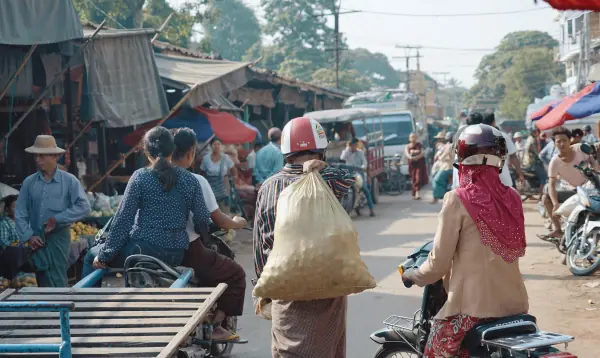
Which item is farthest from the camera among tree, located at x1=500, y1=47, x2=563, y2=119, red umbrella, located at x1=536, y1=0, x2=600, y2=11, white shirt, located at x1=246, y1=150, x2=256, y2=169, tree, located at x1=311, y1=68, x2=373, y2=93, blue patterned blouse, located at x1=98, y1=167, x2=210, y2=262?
tree, located at x1=500, y1=47, x2=563, y2=119

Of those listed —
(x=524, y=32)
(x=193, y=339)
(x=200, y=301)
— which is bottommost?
(x=193, y=339)

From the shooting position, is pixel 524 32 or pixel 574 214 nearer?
pixel 574 214

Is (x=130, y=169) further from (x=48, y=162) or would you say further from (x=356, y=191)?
(x=48, y=162)

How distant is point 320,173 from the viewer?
4.26m

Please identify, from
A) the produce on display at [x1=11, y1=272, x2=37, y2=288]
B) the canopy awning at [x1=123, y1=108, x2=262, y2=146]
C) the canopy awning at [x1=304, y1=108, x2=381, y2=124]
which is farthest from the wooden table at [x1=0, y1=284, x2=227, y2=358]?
the canopy awning at [x1=304, y1=108, x2=381, y2=124]

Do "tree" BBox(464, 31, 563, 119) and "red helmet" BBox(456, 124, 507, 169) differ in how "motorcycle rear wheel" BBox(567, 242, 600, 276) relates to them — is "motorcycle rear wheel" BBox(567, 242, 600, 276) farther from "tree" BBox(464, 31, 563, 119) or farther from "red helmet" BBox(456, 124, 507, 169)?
"tree" BBox(464, 31, 563, 119)

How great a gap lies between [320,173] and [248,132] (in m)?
10.3

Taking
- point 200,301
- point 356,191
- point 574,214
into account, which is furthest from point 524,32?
point 200,301

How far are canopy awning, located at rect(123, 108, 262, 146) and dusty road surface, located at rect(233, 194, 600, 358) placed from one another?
5.99ft

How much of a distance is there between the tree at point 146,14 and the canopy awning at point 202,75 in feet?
30.6

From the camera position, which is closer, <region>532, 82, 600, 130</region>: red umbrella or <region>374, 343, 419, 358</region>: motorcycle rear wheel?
<region>374, 343, 419, 358</region>: motorcycle rear wheel

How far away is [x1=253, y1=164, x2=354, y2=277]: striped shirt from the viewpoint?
4289 millimetres

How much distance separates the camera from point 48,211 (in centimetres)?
757

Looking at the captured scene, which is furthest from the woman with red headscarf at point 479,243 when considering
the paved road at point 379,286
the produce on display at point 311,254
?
the paved road at point 379,286
